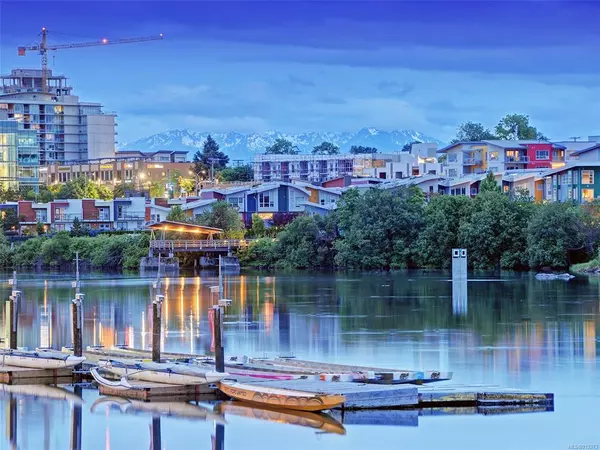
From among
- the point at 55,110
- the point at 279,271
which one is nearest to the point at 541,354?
the point at 279,271

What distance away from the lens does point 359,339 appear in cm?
3716

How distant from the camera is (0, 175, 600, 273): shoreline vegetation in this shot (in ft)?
225

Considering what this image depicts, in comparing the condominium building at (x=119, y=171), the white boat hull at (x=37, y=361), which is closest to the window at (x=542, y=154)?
the condominium building at (x=119, y=171)

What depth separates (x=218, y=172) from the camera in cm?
14350

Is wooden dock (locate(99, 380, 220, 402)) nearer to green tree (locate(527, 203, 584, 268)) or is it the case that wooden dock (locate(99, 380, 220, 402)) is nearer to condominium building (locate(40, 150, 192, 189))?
green tree (locate(527, 203, 584, 268))

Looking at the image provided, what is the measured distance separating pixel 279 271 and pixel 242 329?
35446mm

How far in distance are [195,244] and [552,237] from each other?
77.2 feet

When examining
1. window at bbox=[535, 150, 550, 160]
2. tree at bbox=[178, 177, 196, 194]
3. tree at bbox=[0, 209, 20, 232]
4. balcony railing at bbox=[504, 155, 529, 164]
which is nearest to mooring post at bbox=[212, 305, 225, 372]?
tree at bbox=[0, 209, 20, 232]

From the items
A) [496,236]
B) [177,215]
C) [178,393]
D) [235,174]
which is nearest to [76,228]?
[177,215]

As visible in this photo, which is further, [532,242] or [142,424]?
[532,242]

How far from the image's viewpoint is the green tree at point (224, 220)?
8742 cm

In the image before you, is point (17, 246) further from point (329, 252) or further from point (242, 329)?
point (242, 329)

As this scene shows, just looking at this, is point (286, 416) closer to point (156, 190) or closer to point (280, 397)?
point (280, 397)

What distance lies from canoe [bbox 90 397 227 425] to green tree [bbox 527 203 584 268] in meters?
43.5
